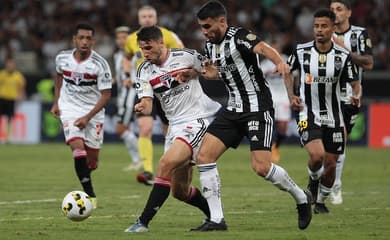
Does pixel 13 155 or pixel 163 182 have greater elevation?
pixel 163 182

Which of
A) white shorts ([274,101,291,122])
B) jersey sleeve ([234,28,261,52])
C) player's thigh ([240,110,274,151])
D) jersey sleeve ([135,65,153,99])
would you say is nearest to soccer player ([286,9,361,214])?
player's thigh ([240,110,274,151])

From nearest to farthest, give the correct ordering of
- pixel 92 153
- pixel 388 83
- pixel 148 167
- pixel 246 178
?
pixel 92 153, pixel 148 167, pixel 246 178, pixel 388 83

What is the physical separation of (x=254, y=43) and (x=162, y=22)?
2106cm

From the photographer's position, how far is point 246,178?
17531 mm

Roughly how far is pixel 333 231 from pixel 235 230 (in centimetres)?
97

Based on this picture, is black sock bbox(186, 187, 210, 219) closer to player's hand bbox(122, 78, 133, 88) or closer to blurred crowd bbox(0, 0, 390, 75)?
player's hand bbox(122, 78, 133, 88)

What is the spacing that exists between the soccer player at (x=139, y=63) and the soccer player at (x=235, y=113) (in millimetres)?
5572

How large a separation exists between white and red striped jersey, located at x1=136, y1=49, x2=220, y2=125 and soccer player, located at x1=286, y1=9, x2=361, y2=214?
169 centimetres

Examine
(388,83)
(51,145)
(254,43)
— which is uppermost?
(254,43)

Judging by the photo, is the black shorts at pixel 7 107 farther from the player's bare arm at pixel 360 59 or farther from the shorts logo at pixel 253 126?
the shorts logo at pixel 253 126

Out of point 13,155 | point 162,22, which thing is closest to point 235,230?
point 13,155

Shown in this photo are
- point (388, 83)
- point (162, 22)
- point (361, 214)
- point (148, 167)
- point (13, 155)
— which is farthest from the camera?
point (162, 22)

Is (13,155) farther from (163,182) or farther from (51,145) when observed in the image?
(163,182)

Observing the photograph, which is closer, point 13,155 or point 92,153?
point 92,153
